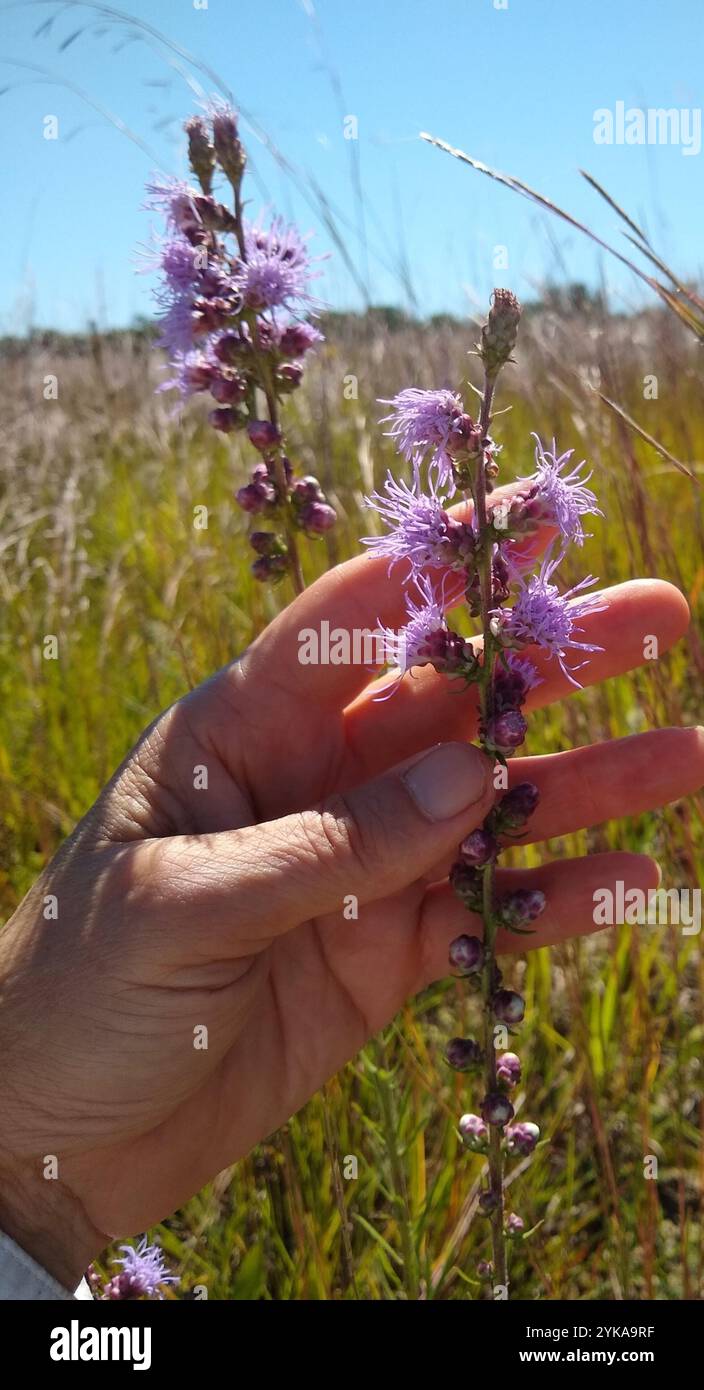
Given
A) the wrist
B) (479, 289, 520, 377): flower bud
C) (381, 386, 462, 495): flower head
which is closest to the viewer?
(479, 289, 520, 377): flower bud

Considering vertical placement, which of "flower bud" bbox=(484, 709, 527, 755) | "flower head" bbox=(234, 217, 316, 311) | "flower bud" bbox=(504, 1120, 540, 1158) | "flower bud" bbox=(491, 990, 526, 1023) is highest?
"flower head" bbox=(234, 217, 316, 311)

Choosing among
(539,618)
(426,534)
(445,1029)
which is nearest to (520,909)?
(539,618)

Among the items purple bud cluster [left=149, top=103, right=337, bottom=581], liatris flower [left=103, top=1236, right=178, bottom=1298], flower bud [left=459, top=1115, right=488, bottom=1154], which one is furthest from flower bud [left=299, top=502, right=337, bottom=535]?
liatris flower [left=103, top=1236, right=178, bottom=1298]

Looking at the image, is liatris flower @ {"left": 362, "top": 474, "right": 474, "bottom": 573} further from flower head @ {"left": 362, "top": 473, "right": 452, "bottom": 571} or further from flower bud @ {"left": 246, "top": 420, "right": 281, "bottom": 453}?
flower bud @ {"left": 246, "top": 420, "right": 281, "bottom": 453}

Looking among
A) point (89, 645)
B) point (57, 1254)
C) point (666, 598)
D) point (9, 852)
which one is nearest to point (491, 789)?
point (666, 598)

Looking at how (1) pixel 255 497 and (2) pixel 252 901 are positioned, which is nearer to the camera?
(2) pixel 252 901

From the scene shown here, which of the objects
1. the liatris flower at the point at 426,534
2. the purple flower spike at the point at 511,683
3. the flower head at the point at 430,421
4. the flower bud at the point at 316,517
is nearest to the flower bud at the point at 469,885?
the purple flower spike at the point at 511,683

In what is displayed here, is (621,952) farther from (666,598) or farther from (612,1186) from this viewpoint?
(666,598)

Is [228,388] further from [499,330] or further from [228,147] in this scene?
[499,330]
